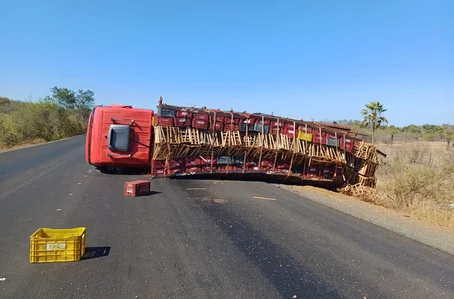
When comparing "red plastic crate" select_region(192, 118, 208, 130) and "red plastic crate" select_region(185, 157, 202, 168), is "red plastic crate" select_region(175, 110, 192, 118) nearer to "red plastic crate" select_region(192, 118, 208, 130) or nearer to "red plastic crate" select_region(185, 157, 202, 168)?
"red plastic crate" select_region(192, 118, 208, 130)

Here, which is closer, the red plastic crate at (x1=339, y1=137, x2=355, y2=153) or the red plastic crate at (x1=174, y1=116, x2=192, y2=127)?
Answer: the red plastic crate at (x1=174, y1=116, x2=192, y2=127)

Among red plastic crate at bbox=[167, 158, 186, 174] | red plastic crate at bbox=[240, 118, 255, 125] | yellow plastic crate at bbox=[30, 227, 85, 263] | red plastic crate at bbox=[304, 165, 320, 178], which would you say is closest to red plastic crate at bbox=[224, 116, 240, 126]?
red plastic crate at bbox=[240, 118, 255, 125]

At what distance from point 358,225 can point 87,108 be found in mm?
55819

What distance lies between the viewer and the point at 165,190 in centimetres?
1062

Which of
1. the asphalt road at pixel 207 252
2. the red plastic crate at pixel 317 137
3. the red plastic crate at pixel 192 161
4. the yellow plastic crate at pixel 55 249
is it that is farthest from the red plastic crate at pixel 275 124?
the yellow plastic crate at pixel 55 249

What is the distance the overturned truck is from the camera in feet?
42.5

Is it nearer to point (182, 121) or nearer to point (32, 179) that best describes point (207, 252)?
point (182, 121)

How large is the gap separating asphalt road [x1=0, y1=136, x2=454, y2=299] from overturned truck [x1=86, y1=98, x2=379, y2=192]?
3.51 m

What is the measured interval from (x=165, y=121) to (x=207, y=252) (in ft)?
27.0

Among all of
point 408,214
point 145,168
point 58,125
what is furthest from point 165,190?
point 58,125

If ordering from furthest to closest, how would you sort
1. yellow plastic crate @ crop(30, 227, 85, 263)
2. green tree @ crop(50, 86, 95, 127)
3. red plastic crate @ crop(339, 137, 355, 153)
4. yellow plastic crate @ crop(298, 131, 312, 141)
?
green tree @ crop(50, 86, 95, 127) → red plastic crate @ crop(339, 137, 355, 153) → yellow plastic crate @ crop(298, 131, 312, 141) → yellow plastic crate @ crop(30, 227, 85, 263)

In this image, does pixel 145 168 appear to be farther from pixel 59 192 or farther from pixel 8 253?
pixel 8 253

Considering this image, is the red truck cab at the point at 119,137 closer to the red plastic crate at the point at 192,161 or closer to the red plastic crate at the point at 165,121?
the red plastic crate at the point at 165,121

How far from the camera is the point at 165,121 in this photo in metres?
12.9
